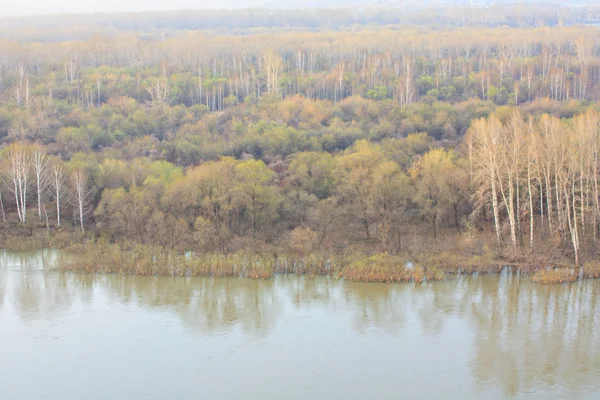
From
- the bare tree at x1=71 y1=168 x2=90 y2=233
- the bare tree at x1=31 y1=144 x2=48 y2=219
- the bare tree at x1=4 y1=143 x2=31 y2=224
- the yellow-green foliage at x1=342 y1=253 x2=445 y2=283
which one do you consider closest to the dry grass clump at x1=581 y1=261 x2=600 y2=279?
the yellow-green foliage at x1=342 y1=253 x2=445 y2=283

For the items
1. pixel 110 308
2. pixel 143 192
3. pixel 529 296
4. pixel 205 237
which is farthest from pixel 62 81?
pixel 529 296

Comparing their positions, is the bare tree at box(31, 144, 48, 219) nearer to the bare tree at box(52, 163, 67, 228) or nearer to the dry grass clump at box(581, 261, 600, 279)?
→ the bare tree at box(52, 163, 67, 228)

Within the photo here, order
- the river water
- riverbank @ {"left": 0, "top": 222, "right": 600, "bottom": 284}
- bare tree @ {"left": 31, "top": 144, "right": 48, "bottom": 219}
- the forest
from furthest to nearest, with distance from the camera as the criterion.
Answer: bare tree @ {"left": 31, "top": 144, "right": 48, "bottom": 219}, the forest, riverbank @ {"left": 0, "top": 222, "right": 600, "bottom": 284}, the river water

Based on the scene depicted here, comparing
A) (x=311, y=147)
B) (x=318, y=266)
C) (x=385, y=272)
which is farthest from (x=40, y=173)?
(x=385, y=272)

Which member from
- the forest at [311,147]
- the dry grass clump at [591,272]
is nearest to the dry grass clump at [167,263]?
the forest at [311,147]

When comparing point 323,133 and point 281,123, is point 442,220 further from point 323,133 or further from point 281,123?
point 281,123

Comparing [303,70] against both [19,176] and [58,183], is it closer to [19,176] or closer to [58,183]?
[58,183]

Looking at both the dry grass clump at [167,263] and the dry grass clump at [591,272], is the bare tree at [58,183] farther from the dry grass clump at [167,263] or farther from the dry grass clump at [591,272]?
the dry grass clump at [591,272]
